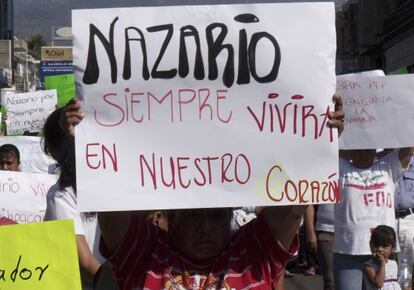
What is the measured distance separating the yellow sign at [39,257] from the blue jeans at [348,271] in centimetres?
330

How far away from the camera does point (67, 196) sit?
4.09 metres

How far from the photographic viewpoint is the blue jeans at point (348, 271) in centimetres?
621

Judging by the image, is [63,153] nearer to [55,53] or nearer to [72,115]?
[72,115]

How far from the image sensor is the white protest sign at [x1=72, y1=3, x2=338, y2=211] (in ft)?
10.2

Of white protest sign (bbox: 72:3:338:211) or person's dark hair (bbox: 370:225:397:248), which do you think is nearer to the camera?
white protest sign (bbox: 72:3:338:211)

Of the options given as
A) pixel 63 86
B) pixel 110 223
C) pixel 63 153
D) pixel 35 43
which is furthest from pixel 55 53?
pixel 35 43

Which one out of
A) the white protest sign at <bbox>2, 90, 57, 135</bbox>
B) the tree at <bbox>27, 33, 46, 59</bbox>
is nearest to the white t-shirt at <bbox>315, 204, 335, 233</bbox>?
the white protest sign at <bbox>2, 90, 57, 135</bbox>

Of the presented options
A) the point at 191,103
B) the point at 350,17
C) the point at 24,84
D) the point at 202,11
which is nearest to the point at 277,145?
the point at 191,103

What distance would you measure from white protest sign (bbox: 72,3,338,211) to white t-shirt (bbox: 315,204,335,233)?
3.87 m

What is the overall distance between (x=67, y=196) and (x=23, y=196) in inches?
52.8

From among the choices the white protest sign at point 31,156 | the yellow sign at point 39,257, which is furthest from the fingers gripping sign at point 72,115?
the white protest sign at point 31,156

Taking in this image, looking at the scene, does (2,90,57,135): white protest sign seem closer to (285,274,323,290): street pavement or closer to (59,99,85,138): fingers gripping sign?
(285,274,323,290): street pavement

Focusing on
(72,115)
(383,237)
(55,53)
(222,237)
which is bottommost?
(383,237)

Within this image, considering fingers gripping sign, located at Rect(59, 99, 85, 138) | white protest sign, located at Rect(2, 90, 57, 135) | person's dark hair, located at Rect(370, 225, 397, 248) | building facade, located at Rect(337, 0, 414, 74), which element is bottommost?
person's dark hair, located at Rect(370, 225, 397, 248)
